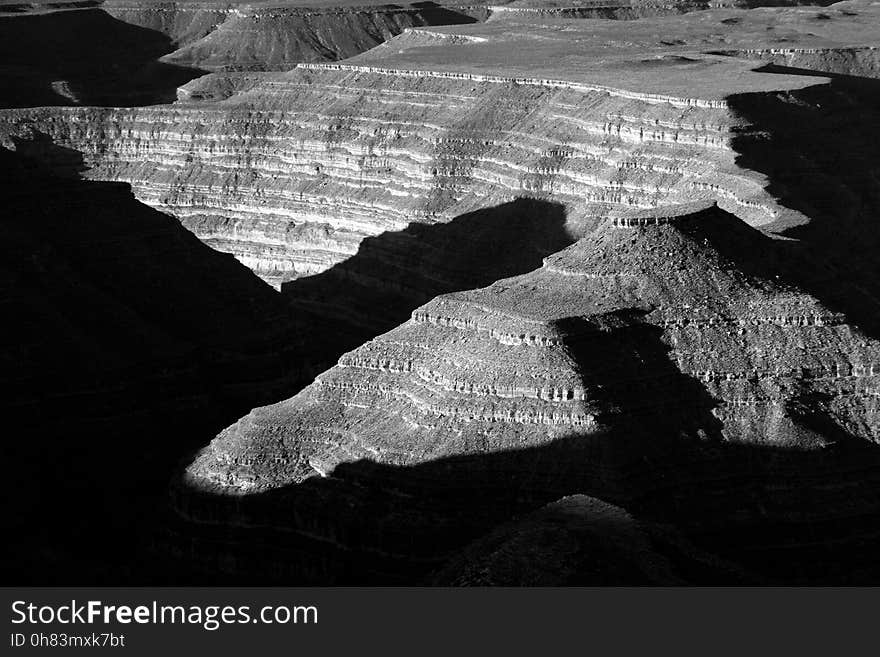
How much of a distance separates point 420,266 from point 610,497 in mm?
54228

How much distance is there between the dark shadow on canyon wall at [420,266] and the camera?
12462cm

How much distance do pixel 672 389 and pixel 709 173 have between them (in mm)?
37492

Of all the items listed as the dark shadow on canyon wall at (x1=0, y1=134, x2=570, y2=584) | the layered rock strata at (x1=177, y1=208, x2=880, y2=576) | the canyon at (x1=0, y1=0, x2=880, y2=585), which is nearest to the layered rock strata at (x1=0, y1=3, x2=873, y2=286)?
the canyon at (x1=0, y1=0, x2=880, y2=585)

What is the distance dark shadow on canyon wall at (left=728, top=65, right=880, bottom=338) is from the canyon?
27 centimetres

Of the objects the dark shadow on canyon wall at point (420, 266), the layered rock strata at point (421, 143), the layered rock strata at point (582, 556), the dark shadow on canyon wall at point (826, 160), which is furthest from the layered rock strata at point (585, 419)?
the dark shadow on canyon wall at point (420, 266)

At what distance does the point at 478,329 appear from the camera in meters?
84.2

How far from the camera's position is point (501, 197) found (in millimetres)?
133875

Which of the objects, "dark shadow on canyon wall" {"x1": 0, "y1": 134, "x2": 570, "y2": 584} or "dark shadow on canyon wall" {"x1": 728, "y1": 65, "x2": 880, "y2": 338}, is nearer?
"dark shadow on canyon wall" {"x1": 0, "y1": 134, "x2": 570, "y2": 584}

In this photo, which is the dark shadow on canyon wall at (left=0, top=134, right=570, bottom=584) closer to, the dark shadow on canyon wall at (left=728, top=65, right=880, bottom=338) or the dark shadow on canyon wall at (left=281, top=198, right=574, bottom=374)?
the dark shadow on canyon wall at (left=281, top=198, right=574, bottom=374)

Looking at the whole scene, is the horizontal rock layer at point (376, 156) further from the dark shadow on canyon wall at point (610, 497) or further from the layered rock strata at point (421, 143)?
the dark shadow on canyon wall at point (610, 497)

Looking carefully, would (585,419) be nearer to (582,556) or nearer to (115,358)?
(582,556)

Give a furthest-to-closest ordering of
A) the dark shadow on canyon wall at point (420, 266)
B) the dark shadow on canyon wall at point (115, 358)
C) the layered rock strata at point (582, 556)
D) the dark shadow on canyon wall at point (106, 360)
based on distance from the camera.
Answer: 1. the dark shadow on canyon wall at point (420, 266)
2. the dark shadow on canyon wall at point (106, 360)
3. the dark shadow on canyon wall at point (115, 358)
4. the layered rock strata at point (582, 556)

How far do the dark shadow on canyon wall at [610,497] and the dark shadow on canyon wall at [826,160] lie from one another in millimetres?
17764

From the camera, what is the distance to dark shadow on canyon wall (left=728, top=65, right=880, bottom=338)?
4466 inches
